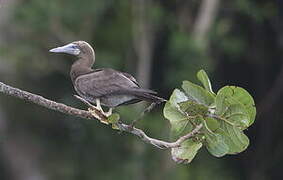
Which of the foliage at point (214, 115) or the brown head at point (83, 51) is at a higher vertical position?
the foliage at point (214, 115)

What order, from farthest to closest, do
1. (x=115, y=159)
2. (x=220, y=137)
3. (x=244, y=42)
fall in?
(x=244, y=42) < (x=115, y=159) < (x=220, y=137)

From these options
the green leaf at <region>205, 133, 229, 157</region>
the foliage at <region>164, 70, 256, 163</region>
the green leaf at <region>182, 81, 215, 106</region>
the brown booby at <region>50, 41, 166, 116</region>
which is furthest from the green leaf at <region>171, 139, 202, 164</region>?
the brown booby at <region>50, 41, 166, 116</region>

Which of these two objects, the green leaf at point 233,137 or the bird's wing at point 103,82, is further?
the bird's wing at point 103,82

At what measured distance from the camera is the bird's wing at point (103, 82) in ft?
16.7

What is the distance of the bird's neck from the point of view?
532 cm

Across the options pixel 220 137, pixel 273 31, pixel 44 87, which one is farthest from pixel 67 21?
pixel 220 137

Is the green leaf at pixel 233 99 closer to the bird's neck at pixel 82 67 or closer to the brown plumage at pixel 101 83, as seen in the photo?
the brown plumage at pixel 101 83

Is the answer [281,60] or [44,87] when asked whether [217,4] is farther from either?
[44,87]

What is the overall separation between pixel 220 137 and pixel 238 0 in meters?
8.19

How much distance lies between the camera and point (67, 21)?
1245cm

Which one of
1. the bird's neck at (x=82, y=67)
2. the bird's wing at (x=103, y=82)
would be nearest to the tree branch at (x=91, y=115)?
the bird's wing at (x=103, y=82)

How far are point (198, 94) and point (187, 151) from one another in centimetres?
31

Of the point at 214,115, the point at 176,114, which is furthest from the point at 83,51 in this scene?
the point at 214,115

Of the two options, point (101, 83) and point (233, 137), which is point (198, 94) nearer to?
point (233, 137)
